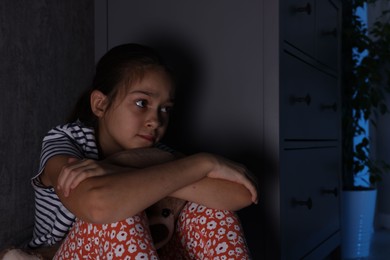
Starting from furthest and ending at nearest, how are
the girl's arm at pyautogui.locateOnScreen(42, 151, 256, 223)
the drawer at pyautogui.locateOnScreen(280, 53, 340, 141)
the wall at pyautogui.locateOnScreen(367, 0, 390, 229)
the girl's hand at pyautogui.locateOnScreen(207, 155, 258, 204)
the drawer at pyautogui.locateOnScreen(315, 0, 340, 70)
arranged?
the wall at pyautogui.locateOnScreen(367, 0, 390, 229), the drawer at pyautogui.locateOnScreen(315, 0, 340, 70), the drawer at pyautogui.locateOnScreen(280, 53, 340, 141), the girl's hand at pyautogui.locateOnScreen(207, 155, 258, 204), the girl's arm at pyautogui.locateOnScreen(42, 151, 256, 223)

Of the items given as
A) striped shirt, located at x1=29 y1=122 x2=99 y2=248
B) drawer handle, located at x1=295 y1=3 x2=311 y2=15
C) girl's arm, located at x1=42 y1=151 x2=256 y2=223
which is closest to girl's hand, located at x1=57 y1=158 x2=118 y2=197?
girl's arm, located at x1=42 y1=151 x2=256 y2=223

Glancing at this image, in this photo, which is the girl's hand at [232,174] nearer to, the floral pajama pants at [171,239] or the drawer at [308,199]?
the floral pajama pants at [171,239]

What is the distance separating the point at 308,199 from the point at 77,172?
0.77 meters

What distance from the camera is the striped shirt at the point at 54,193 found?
1013 millimetres

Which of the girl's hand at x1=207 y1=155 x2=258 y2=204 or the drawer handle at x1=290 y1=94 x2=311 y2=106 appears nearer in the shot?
the girl's hand at x1=207 y1=155 x2=258 y2=204

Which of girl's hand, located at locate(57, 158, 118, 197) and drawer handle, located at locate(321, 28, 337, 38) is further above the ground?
drawer handle, located at locate(321, 28, 337, 38)

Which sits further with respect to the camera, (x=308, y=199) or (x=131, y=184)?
(x=308, y=199)

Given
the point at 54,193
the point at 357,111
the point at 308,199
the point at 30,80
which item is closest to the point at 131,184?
the point at 54,193

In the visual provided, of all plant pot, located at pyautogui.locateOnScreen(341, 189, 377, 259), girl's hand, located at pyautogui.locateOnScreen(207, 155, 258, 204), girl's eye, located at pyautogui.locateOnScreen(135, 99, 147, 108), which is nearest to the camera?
girl's hand, located at pyautogui.locateOnScreen(207, 155, 258, 204)

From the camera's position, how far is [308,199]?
4.50 ft

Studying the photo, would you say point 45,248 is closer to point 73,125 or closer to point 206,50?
point 73,125

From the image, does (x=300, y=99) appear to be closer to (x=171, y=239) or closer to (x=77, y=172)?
(x=171, y=239)

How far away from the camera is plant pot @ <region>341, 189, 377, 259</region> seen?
2.36 meters

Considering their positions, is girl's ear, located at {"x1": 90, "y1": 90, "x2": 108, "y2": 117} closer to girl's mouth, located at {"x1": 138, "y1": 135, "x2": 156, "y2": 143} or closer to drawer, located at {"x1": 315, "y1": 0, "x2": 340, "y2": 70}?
girl's mouth, located at {"x1": 138, "y1": 135, "x2": 156, "y2": 143}
